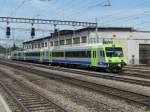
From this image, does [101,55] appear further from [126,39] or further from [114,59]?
[126,39]

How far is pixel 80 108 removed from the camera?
13.4 m

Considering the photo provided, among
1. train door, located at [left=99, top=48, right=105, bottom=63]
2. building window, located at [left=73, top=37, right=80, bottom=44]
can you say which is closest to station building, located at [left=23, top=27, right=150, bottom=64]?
building window, located at [left=73, top=37, right=80, bottom=44]

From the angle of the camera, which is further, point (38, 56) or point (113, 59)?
point (38, 56)

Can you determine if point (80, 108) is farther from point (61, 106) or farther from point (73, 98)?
point (73, 98)

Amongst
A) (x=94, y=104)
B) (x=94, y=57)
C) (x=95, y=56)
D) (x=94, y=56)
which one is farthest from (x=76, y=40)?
(x=94, y=104)

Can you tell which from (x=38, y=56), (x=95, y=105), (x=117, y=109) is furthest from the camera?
(x=38, y=56)

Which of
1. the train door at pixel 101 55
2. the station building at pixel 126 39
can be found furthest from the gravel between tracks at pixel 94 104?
the station building at pixel 126 39

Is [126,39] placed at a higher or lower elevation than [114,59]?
higher

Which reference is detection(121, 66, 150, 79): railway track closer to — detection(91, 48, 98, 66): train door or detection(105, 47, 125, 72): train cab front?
detection(105, 47, 125, 72): train cab front

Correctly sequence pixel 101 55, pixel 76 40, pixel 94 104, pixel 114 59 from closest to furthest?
pixel 94 104, pixel 114 59, pixel 101 55, pixel 76 40

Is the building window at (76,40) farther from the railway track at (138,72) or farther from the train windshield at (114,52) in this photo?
the train windshield at (114,52)

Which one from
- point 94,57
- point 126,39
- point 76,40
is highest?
point 76,40

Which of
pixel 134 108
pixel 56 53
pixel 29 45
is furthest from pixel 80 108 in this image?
pixel 29 45

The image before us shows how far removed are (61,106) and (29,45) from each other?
5159 inches
